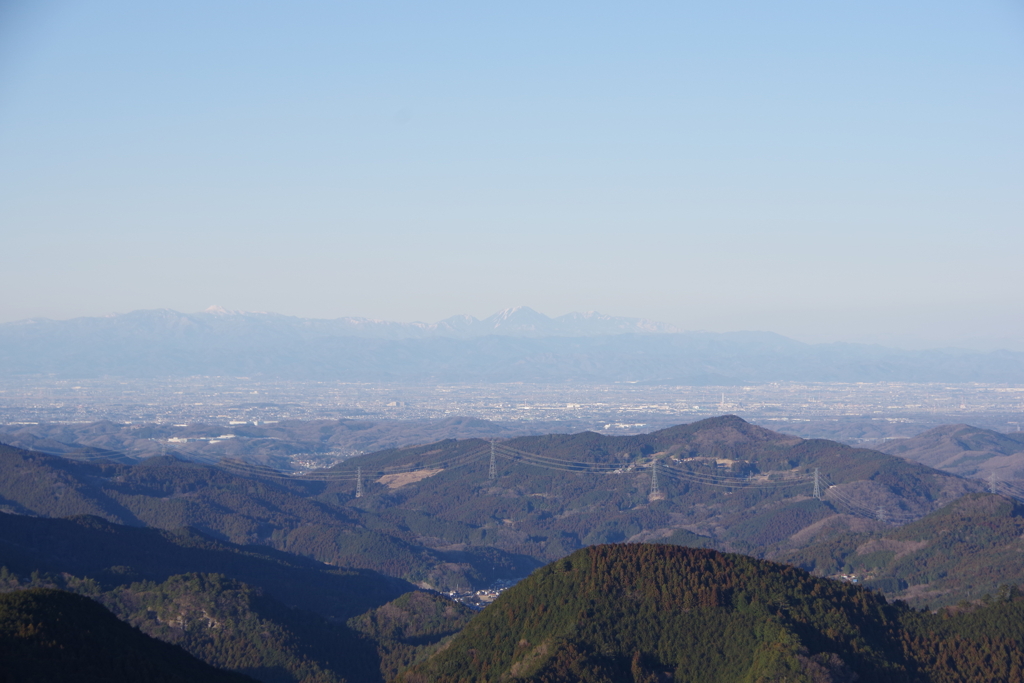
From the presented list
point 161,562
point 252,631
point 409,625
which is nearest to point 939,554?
point 409,625

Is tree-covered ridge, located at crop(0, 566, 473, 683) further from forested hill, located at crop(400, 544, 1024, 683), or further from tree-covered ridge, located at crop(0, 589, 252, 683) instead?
tree-covered ridge, located at crop(0, 589, 252, 683)

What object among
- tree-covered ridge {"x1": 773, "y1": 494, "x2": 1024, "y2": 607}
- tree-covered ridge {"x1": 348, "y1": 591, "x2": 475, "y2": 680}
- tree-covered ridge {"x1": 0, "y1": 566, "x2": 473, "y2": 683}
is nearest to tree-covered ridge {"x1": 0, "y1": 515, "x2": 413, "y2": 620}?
tree-covered ridge {"x1": 0, "y1": 566, "x2": 473, "y2": 683}

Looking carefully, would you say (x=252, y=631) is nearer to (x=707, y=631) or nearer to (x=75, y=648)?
(x=75, y=648)

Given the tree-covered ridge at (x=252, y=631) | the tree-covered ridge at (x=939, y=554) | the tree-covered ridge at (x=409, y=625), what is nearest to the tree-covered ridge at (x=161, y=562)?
the tree-covered ridge at (x=252, y=631)

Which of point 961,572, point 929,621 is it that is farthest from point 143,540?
point 961,572

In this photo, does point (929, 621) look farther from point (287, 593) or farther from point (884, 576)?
point (287, 593)
